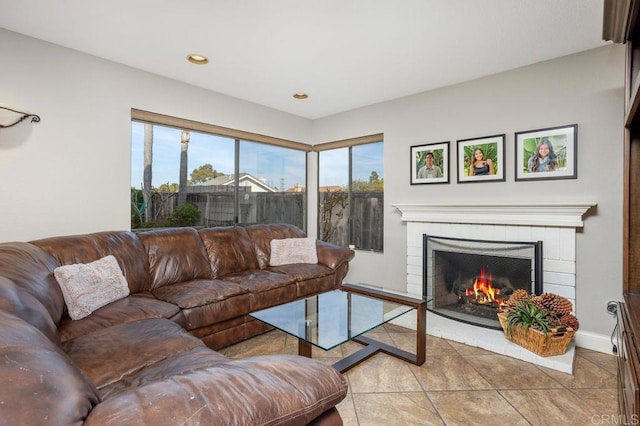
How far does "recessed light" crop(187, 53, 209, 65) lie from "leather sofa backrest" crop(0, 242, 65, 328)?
6.34 feet

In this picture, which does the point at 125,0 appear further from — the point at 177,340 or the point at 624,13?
the point at 624,13

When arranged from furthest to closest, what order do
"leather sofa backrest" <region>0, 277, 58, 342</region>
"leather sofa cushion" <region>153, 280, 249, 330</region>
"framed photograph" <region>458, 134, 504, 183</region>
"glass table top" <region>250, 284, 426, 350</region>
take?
1. "framed photograph" <region>458, 134, 504, 183</region>
2. "leather sofa cushion" <region>153, 280, 249, 330</region>
3. "glass table top" <region>250, 284, 426, 350</region>
4. "leather sofa backrest" <region>0, 277, 58, 342</region>

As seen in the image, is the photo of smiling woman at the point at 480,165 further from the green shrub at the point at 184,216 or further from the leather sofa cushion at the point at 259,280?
the green shrub at the point at 184,216

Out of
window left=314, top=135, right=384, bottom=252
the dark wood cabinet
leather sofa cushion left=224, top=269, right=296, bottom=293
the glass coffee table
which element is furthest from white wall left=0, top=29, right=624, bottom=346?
the glass coffee table


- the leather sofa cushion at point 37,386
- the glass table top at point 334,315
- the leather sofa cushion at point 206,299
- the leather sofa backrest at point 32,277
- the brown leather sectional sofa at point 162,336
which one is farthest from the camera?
the leather sofa cushion at point 206,299

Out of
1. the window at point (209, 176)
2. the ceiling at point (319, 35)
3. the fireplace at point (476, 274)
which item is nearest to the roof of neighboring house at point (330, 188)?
the window at point (209, 176)

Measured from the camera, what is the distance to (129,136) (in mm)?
3152

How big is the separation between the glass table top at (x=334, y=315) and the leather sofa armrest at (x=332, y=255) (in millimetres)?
750

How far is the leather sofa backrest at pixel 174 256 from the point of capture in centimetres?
291

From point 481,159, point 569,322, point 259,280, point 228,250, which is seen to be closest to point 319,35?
point 481,159

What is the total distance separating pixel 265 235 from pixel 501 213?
2.56 m

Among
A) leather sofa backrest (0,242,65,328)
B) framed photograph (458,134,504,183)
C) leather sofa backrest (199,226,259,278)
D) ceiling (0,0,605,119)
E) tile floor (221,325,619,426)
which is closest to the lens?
leather sofa backrest (0,242,65,328)

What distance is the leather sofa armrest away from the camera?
370 cm

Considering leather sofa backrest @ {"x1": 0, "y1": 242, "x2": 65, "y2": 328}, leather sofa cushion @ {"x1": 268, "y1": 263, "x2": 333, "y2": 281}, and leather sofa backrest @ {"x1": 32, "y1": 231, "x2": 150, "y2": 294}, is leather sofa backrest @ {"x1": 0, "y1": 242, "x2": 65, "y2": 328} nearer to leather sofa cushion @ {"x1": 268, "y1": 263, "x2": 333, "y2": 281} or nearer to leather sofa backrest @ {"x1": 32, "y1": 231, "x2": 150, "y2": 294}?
leather sofa backrest @ {"x1": 32, "y1": 231, "x2": 150, "y2": 294}
